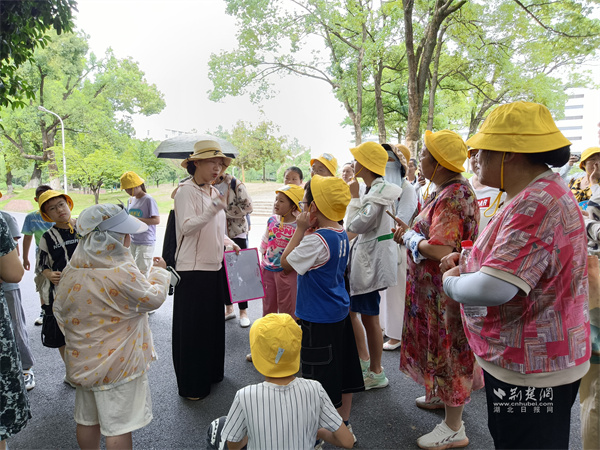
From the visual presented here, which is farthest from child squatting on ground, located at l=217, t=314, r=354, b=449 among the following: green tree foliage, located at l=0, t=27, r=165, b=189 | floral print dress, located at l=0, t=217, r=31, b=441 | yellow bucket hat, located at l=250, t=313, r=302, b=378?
green tree foliage, located at l=0, t=27, r=165, b=189

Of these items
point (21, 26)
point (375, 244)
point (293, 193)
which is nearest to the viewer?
point (375, 244)

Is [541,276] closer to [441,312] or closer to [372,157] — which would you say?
[441,312]

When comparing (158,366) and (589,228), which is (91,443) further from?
(589,228)

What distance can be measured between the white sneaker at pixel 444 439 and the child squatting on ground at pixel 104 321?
61.4 inches

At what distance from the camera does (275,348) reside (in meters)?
1.36

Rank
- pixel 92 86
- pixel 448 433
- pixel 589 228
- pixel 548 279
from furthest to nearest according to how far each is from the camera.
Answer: pixel 92 86 < pixel 589 228 < pixel 448 433 < pixel 548 279

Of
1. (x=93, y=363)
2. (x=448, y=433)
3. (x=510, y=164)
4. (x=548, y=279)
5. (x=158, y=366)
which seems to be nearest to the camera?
(x=548, y=279)

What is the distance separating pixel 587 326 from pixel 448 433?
120 cm

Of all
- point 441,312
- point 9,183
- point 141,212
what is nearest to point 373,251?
point 441,312

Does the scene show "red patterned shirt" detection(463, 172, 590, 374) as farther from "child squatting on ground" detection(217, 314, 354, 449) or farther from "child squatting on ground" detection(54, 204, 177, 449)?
"child squatting on ground" detection(54, 204, 177, 449)

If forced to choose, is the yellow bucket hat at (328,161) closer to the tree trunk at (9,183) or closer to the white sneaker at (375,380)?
the white sneaker at (375,380)

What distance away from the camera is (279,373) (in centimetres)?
138

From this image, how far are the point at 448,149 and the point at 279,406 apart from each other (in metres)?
1.49

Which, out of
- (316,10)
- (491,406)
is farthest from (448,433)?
(316,10)
